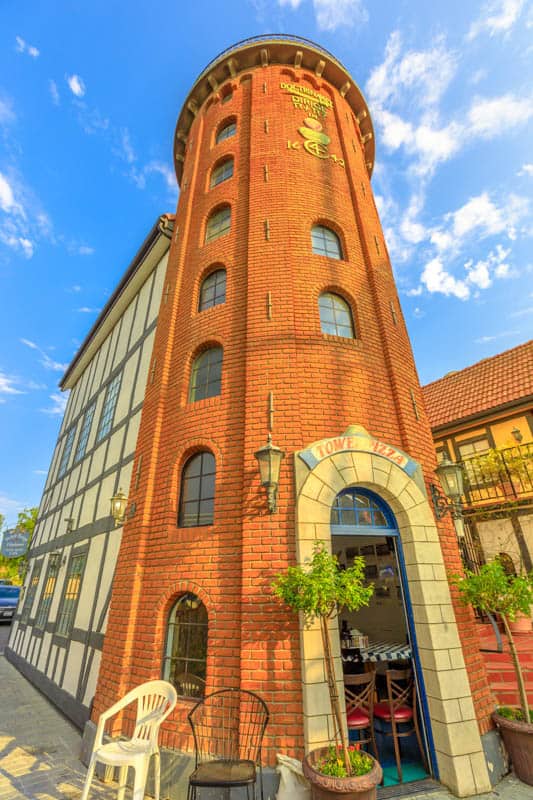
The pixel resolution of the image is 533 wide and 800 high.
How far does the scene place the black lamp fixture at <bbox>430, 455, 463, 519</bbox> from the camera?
5.68m

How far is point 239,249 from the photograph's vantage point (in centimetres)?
778

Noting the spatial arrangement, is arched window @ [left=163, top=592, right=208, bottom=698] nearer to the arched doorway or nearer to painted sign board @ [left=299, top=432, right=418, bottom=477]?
the arched doorway

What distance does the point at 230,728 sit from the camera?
4277 millimetres

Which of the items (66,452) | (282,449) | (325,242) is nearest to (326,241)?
(325,242)

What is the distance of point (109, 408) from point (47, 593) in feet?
22.2

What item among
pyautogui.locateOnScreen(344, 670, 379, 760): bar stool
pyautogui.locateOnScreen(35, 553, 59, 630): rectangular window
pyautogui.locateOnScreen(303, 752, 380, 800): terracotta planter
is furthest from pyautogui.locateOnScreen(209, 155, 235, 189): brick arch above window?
pyautogui.locateOnScreen(35, 553, 59, 630): rectangular window

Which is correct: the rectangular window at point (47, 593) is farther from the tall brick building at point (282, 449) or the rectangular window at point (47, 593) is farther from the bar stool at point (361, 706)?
the bar stool at point (361, 706)

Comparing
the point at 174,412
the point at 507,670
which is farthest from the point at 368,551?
the point at 174,412

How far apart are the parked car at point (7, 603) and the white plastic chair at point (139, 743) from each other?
26614mm

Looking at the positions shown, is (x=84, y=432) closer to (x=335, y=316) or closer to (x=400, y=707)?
(x=335, y=316)

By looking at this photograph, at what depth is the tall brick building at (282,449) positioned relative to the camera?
451 centimetres

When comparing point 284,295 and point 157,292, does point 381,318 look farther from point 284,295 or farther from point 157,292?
point 157,292

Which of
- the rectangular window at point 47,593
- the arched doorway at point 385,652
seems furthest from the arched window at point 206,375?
the rectangular window at point 47,593

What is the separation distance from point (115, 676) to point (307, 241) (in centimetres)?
840
